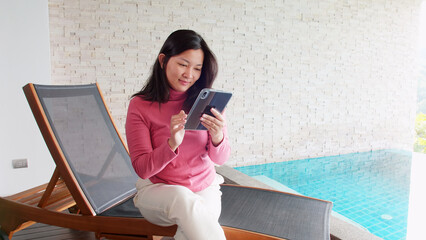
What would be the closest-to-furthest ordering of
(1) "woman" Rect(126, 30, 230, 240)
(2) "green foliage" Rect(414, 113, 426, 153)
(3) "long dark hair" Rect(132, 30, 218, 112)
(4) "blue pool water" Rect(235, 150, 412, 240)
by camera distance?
1. (1) "woman" Rect(126, 30, 230, 240)
2. (3) "long dark hair" Rect(132, 30, 218, 112)
3. (4) "blue pool water" Rect(235, 150, 412, 240)
4. (2) "green foliage" Rect(414, 113, 426, 153)

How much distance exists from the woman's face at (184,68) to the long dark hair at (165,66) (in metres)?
0.02

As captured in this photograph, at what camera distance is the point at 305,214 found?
1.90 meters

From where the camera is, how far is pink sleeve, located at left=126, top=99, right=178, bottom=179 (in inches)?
57.0

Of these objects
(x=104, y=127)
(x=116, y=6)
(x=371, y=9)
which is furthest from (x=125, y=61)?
(x=371, y=9)

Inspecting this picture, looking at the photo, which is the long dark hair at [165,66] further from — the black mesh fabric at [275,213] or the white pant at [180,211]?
the black mesh fabric at [275,213]

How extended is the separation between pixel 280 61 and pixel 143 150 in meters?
4.43

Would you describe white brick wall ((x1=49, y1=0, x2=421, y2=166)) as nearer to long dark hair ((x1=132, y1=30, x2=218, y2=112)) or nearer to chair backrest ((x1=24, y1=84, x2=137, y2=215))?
chair backrest ((x1=24, y1=84, x2=137, y2=215))

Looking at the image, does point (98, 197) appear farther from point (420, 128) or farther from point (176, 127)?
point (420, 128)

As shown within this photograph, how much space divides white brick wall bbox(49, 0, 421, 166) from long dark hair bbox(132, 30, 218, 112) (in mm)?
2776

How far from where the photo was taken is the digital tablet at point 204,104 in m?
1.47

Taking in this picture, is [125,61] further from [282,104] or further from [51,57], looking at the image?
[282,104]

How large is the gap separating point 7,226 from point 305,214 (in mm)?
1764

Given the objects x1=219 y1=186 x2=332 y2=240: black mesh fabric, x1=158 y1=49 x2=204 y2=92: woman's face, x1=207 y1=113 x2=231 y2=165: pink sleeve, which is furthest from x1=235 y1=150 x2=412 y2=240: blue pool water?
x1=158 y1=49 x2=204 y2=92: woman's face

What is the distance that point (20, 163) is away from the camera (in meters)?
3.56
